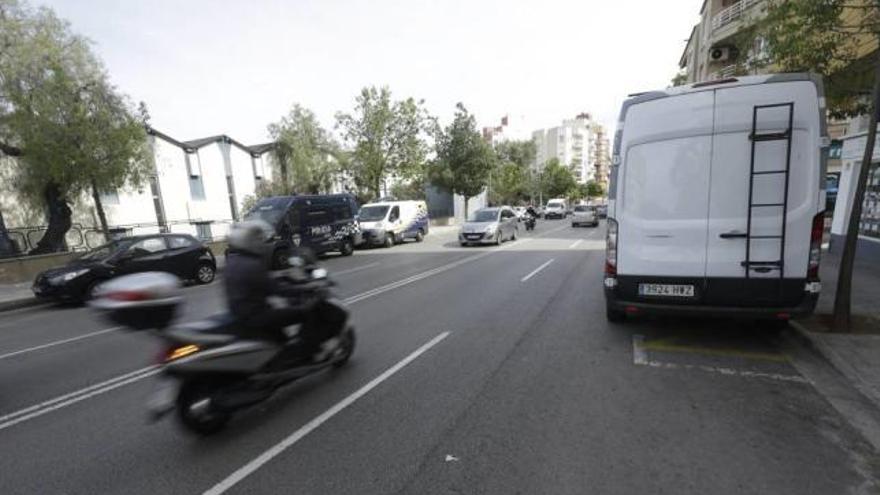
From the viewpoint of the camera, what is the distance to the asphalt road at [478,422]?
9.54ft

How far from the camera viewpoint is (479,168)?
110 feet

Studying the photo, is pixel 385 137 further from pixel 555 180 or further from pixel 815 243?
pixel 555 180

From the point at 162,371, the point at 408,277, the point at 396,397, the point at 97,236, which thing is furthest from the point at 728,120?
the point at 97,236

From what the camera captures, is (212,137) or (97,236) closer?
(97,236)

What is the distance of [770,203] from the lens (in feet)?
14.9

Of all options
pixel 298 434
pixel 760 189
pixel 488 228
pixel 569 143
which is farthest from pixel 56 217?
pixel 569 143

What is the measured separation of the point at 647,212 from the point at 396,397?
341 cm

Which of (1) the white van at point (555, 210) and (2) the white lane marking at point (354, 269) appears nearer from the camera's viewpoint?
(2) the white lane marking at point (354, 269)

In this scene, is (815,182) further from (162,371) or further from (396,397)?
(162,371)

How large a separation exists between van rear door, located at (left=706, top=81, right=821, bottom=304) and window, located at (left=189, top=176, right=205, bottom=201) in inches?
1117

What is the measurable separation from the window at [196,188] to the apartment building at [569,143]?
9347 cm

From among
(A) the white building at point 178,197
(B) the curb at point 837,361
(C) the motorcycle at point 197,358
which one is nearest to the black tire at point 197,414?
(C) the motorcycle at point 197,358

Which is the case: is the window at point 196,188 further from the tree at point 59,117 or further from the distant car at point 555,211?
the distant car at point 555,211

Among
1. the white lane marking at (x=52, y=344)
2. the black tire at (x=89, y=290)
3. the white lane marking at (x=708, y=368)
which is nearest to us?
the white lane marking at (x=708, y=368)
